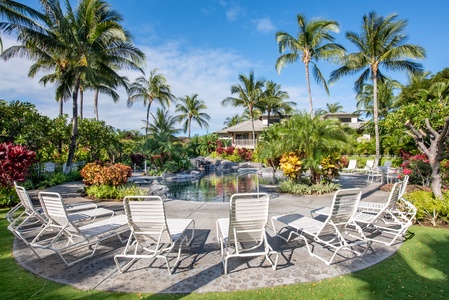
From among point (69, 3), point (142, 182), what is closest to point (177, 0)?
point (69, 3)

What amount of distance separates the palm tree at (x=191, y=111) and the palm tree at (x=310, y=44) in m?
21.6

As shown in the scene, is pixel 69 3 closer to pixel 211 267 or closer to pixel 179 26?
pixel 179 26

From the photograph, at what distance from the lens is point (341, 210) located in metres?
4.01

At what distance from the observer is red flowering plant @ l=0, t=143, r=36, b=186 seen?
7.46 meters

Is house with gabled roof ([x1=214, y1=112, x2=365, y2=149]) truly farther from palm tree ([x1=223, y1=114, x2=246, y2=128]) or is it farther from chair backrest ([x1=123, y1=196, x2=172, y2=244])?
chair backrest ([x1=123, y1=196, x2=172, y2=244])

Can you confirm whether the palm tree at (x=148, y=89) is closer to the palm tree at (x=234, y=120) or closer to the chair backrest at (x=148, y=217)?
the palm tree at (x=234, y=120)

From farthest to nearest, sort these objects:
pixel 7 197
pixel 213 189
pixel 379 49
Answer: pixel 379 49, pixel 213 189, pixel 7 197

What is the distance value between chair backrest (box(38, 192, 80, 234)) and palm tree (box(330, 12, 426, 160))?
1919 centimetres

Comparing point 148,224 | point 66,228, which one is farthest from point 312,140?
point 66,228

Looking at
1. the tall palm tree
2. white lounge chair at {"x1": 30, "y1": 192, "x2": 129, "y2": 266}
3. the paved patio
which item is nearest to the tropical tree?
the paved patio

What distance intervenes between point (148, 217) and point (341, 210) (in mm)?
Answer: 3007

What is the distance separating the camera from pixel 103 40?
15.4m

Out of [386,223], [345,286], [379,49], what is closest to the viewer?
[345,286]

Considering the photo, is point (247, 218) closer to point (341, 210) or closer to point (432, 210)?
point (341, 210)
